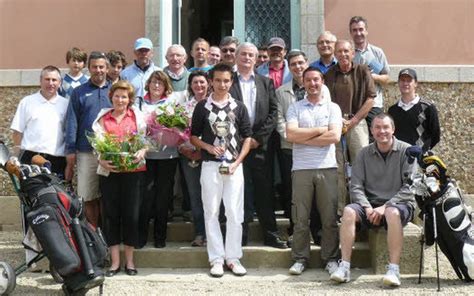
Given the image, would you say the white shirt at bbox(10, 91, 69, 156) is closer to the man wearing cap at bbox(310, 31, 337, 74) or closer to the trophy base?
the trophy base

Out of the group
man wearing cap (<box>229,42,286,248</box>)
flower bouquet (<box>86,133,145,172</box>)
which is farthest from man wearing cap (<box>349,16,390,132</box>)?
flower bouquet (<box>86,133,145,172</box>)

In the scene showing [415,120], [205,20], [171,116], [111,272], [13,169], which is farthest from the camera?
[205,20]

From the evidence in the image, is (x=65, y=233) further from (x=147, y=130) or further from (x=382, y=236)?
(x=382, y=236)

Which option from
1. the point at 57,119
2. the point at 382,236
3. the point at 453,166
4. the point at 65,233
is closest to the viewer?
the point at 65,233

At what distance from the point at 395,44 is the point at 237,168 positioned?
337cm

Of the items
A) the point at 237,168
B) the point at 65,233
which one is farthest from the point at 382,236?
the point at 65,233

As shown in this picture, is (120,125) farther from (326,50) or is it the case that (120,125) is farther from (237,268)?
(326,50)

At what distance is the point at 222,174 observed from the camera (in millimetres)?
5527

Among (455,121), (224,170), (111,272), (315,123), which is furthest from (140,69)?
(455,121)

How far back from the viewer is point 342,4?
7.83 m

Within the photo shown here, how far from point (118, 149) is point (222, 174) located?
3.15 feet

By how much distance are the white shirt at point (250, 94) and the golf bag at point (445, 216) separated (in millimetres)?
1663

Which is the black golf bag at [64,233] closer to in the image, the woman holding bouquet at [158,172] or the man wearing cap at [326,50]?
the woman holding bouquet at [158,172]

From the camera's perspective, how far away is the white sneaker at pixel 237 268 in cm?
550
